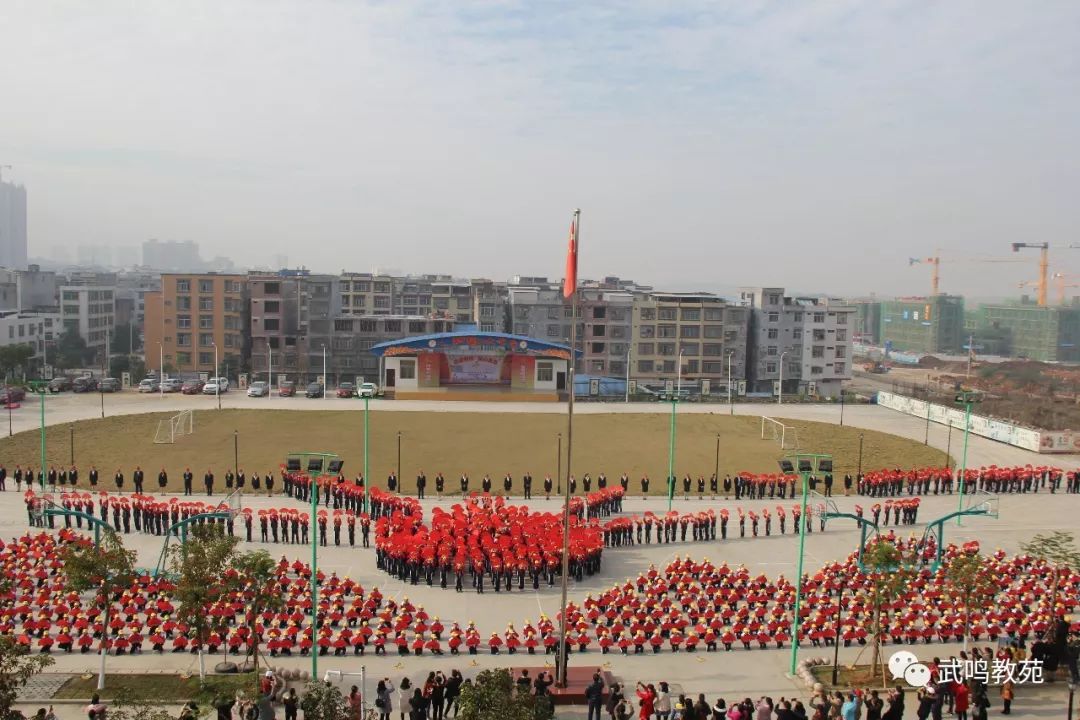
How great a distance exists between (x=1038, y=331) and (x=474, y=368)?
3799 inches

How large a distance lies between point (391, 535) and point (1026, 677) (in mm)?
14396

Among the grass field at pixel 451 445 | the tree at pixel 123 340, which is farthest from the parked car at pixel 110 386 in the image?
the tree at pixel 123 340

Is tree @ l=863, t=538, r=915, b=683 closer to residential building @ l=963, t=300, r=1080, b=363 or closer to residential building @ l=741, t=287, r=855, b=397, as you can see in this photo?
residential building @ l=741, t=287, r=855, b=397

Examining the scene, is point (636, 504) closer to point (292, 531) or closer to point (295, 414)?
point (292, 531)

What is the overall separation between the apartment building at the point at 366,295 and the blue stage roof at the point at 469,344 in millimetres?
20713

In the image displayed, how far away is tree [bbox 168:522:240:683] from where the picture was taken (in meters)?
14.8

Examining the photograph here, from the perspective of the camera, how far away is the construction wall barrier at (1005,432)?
4116 cm

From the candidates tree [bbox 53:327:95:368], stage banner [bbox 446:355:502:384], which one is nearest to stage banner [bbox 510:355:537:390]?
stage banner [bbox 446:355:502:384]

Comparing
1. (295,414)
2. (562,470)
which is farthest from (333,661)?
(295,414)

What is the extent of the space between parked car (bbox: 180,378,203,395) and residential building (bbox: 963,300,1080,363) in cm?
10154

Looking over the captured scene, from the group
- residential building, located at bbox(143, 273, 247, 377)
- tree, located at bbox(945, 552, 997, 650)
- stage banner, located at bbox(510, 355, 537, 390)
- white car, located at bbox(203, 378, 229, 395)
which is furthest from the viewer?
residential building, located at bbox(143, 273, 247, 377)

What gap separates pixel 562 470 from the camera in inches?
1374

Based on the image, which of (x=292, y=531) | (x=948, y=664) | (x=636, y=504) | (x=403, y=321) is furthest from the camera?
(x=403, y=321)
